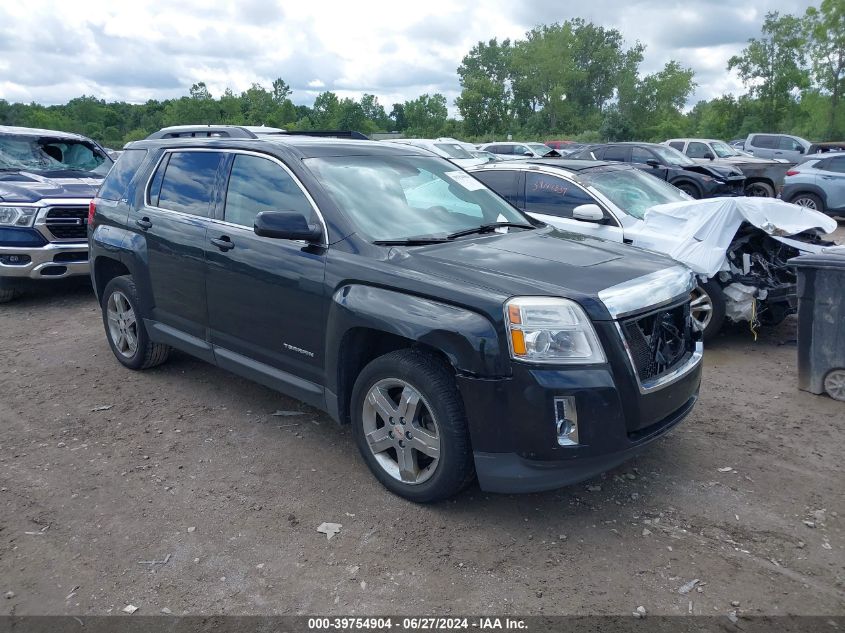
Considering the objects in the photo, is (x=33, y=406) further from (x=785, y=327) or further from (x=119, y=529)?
(x=785, y=327)

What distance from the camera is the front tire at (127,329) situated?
18.3ft

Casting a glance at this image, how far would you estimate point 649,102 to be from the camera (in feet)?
236

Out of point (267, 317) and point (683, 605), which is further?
point (267, 317)

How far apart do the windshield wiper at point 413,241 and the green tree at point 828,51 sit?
54794 mm

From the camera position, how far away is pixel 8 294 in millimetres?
8367

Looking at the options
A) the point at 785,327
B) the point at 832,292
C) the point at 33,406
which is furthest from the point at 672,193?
the point at 33,406

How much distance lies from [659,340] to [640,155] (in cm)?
1419

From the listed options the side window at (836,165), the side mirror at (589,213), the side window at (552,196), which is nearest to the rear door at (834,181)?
the side window at (836,165)

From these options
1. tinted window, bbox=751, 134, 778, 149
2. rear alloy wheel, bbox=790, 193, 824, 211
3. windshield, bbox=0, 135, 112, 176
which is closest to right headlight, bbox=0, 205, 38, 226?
windshield, bbox=0, 135, 112, 176

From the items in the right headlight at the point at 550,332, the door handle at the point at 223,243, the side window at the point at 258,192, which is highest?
the side window at the point at 258,192

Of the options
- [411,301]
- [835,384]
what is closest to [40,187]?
[411,301]

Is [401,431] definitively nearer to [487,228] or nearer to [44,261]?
[487,228]

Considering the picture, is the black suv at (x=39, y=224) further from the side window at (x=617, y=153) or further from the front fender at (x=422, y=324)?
the side window at (x=617, y=153)

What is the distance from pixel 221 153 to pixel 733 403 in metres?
4.07
